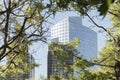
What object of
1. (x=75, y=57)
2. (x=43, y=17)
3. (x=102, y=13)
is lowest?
(x=102, y=13)

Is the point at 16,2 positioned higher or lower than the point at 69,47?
higher

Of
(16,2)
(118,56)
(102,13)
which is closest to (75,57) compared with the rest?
(118,56)

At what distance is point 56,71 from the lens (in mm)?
21234

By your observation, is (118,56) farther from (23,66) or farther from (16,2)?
(16,2)

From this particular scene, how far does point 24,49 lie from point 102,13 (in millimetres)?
13573

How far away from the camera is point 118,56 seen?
673 inches

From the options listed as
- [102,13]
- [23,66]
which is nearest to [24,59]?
[23,66]

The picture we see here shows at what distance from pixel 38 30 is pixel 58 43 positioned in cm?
475

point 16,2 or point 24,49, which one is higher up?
point 16,2

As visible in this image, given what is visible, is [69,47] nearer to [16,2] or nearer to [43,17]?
[43,17]

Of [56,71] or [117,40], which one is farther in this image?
[56,71]

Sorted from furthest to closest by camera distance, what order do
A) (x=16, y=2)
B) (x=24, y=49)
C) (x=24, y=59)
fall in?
(x=24, y=59) < (x=24, y=49) < (x=16, y=2)

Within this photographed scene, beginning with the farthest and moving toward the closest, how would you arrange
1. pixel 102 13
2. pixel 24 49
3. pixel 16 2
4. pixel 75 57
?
pixel 75 57
pixel 24 49
pixel 16 2
pixel 102 13

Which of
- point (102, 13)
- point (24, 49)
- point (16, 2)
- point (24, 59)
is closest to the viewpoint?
point (102, 13)
